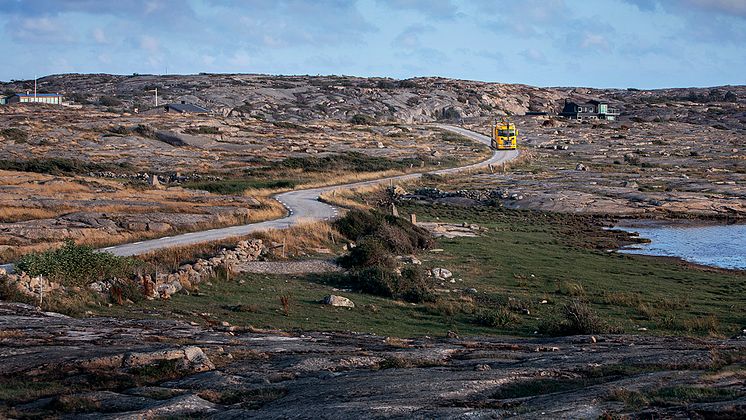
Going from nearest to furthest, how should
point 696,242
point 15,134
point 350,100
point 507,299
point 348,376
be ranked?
point 348,376 → point 507,299 → point 696,242 → point 15,134 → point 350,100

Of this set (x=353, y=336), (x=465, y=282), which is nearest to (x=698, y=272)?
(x=465, y=282)

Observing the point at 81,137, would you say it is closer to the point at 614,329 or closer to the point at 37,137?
the point at 37,137

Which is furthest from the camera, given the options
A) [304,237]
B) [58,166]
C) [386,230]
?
[58,166]

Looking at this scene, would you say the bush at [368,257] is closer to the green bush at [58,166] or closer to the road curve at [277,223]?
the road curve at [277,223]

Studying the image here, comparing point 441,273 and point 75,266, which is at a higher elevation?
point 75,266

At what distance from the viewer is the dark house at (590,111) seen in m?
157

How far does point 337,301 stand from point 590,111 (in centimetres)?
14276

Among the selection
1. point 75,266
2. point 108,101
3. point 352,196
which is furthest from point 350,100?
point 75,266

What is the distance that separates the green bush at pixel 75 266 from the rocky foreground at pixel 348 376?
531 centimetres

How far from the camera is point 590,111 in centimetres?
15962

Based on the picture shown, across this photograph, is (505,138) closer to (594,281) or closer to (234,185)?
(234,185)

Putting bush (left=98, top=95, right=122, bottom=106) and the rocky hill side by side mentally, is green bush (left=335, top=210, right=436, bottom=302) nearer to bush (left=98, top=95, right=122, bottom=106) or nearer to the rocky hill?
the rocky hill

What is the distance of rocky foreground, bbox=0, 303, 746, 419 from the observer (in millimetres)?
10414

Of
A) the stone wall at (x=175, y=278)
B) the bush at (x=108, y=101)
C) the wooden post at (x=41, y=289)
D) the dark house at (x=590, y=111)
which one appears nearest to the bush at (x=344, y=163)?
the stone wall at (x=175, y=278)
